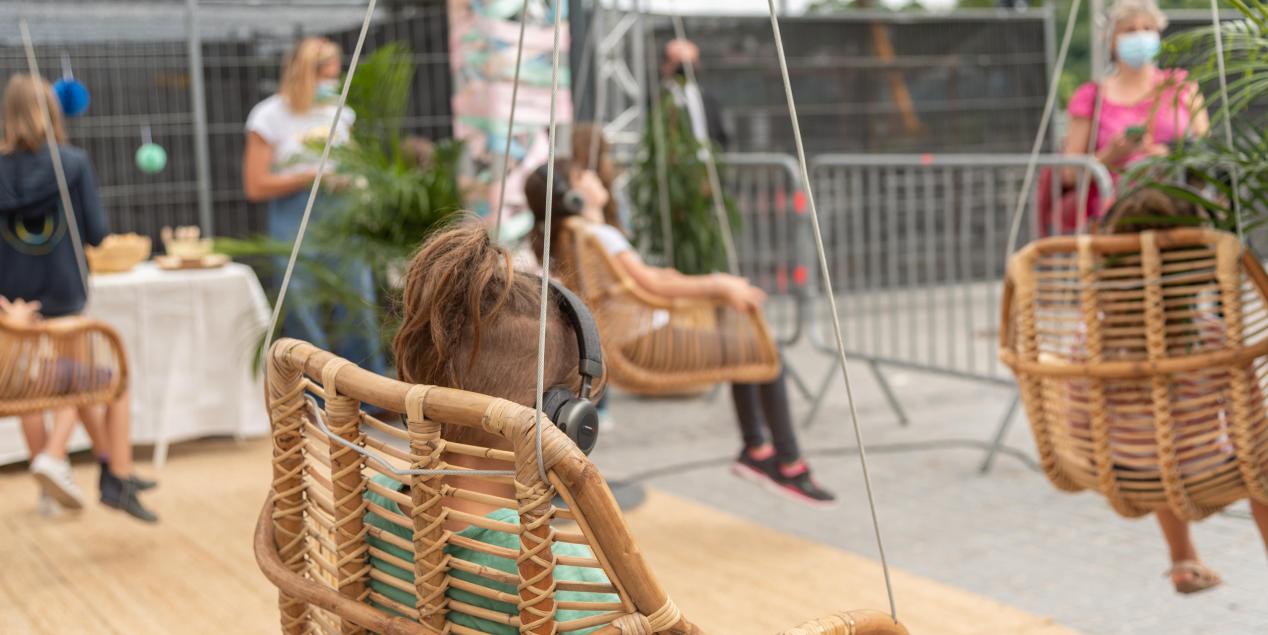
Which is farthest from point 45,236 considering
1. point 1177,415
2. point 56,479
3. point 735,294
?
point 1177,415

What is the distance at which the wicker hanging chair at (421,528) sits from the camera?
146 cm

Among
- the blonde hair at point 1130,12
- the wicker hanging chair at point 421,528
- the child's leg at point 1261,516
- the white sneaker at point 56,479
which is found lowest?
the white sneaker at point 56,479

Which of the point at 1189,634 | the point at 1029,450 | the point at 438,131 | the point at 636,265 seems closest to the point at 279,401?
the point at 1189,634

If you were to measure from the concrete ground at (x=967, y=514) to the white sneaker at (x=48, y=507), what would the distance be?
6.31 ft

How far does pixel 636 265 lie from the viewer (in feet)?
14.7

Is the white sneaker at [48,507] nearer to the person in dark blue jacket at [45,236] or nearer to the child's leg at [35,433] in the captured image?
the person in dark blue jacket at [45,236]

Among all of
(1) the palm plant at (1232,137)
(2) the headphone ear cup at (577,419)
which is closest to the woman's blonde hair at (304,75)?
(1) the palm plant at (1232,137)

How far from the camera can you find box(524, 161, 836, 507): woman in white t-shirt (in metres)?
4.38

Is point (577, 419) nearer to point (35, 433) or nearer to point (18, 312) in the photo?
point (18, 312)

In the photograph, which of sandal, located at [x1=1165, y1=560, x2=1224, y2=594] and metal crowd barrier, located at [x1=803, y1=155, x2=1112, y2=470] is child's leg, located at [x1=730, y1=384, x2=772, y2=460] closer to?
metal crowd barrier, located at [x1=803, y1=155, x2=1112, y2=470]

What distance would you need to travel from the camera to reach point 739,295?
4340 millimetres

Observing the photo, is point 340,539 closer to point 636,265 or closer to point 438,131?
point 636,265

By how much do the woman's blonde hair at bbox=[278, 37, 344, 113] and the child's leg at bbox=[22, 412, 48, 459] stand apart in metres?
1.71

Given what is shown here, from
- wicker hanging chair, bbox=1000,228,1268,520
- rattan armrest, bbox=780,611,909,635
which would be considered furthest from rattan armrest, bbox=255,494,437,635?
wicker hanging chair, bbox=1000,228,1268,520
